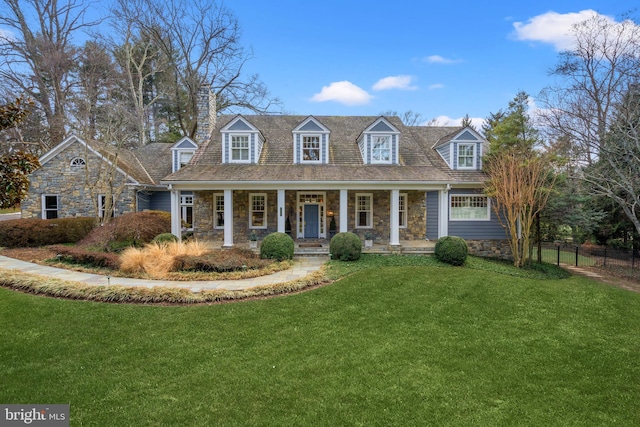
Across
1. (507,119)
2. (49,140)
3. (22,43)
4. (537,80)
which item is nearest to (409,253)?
(507,119)

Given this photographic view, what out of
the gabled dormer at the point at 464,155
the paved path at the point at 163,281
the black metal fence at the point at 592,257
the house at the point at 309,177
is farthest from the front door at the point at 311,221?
the black metal fence at the point at 592,257

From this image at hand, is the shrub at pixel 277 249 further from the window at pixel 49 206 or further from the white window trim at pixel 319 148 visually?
the window at pixel 49 206

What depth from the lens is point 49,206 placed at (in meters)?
16.8

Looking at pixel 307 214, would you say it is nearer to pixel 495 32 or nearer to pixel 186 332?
pixel 186 332

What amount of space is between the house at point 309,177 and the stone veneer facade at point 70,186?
55 millimetres

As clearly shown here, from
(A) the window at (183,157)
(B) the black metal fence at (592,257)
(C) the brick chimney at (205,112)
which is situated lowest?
(B) the black metal fence at (592,257)

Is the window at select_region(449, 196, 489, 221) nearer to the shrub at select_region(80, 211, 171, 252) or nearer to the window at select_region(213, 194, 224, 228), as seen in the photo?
the window at select_region(213, 194, 224, 228)

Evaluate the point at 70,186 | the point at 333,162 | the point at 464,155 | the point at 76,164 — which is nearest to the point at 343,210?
the point at 333,162

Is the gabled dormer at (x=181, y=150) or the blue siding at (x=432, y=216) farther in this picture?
the gabled dormer at (x=181, y=150)

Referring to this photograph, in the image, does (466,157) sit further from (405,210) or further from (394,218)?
(394,218)

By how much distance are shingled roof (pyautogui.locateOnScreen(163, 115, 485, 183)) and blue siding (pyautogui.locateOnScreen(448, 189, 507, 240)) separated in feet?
6.95

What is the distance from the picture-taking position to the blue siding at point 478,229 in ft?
50.6

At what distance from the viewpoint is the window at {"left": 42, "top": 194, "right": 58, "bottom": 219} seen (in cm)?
1666

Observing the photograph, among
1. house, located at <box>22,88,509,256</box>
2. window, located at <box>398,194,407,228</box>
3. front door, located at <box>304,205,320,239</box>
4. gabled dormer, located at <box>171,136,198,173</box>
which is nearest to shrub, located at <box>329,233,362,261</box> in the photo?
house, located at <box>22,88,509,256</box>
